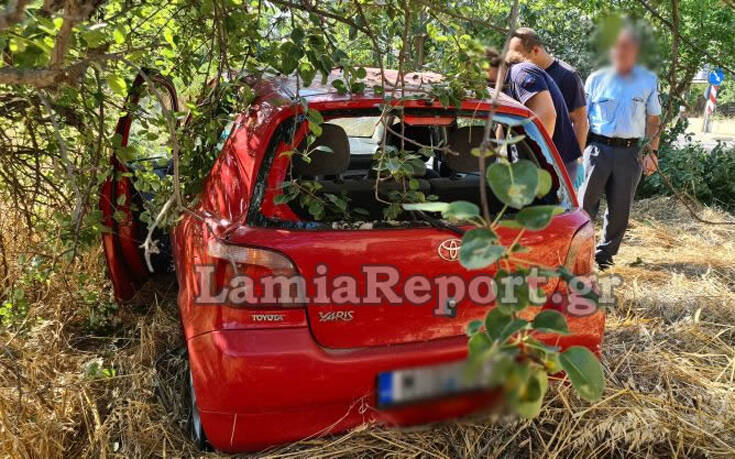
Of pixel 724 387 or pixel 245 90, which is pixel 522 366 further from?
pixel 724 387

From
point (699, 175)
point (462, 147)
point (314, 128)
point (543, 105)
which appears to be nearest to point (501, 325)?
point (314, 128)

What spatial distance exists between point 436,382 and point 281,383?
1.47 meters

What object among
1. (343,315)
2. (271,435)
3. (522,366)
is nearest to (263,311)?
(343,315)

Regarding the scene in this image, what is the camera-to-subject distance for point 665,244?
5.43 meters

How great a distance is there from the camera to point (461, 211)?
0.91m

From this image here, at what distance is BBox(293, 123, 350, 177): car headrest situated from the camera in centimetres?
235

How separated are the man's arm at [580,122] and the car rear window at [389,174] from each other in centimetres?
131

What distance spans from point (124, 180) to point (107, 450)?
1.35 meters

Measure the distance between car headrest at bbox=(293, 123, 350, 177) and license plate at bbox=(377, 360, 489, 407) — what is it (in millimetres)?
1807

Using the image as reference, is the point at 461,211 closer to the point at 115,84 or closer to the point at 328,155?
the point at 115,84

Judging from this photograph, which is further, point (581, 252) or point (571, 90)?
point (571, 90)

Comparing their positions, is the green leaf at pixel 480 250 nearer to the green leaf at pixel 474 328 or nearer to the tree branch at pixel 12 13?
the green leaf at pixel 474 328

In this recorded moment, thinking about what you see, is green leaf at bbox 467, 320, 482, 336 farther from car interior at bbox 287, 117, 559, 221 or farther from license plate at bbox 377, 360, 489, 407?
car interior at bbox 287, 117, 559, 221

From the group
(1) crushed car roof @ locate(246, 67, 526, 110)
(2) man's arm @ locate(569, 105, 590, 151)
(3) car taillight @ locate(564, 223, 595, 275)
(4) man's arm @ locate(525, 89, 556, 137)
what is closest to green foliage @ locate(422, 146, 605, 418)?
(1) crushed car roof @ locate(246, 67, 526, 110)
